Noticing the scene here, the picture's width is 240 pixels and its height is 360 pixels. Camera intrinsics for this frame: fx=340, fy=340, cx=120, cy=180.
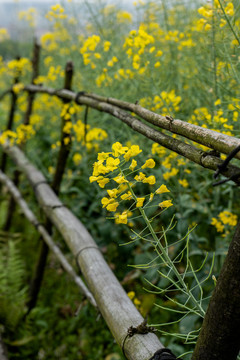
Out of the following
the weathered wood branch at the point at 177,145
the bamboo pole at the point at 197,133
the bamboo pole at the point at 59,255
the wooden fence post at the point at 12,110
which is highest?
the bamboo pole at the point at 197,133

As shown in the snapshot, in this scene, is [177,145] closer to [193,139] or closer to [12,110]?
[193,139]

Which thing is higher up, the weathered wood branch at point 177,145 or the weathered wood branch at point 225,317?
the weathered wood branch at point 177,145

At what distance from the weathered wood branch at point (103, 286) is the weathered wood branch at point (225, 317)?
0.23 m

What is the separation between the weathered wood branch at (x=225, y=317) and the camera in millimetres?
649

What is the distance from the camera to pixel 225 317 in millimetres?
673

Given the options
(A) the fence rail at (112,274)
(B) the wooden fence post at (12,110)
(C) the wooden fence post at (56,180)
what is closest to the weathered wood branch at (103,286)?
(A) the fence rail at (112,274)

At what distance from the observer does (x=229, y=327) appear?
68 centimetres

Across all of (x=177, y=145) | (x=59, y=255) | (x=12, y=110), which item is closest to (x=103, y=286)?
A: (x=177, y=145)

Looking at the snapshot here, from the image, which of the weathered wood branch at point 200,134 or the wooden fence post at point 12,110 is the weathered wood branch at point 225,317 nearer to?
the weathered wood branch at point 200,134

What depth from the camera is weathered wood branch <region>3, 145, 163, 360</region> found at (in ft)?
3.11

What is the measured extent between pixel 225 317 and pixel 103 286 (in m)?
0.69

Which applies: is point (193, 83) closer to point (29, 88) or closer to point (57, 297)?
point (29, 88)

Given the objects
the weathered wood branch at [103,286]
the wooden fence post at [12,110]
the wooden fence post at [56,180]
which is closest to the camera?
the weathered wood branch at [103,286]

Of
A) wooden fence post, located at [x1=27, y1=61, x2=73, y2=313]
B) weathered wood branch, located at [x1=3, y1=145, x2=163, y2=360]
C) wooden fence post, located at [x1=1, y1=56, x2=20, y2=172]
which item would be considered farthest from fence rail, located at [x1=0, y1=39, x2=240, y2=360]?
wooden fence post, located at [x1=1, y1=56, x2=20, y2=172]
